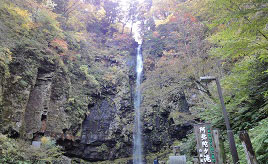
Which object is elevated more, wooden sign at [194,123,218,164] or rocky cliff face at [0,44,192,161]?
rocky cliff face at [0,44,192,161]

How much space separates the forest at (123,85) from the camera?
5609mm

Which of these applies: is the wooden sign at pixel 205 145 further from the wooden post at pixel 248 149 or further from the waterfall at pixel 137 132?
the waterfall at pixel 137 132

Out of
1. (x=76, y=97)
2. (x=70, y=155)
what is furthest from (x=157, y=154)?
(x=76, y=97)

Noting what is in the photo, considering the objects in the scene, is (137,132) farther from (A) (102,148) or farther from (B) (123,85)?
(B) (123,85)

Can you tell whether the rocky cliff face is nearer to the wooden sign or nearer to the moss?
the moss

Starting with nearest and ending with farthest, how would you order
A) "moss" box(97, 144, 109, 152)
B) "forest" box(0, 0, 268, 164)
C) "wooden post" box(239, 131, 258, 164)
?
"wooden post" box(239, 131, 258, 164)
"forest" box(0, 0, 268, 164)
"moss" box(97, 144, 109, 152)

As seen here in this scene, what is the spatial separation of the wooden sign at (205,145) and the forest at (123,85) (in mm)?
814

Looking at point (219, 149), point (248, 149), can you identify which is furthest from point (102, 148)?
point (248, 149)

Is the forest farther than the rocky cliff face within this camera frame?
No

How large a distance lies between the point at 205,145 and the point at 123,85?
47.2 ft

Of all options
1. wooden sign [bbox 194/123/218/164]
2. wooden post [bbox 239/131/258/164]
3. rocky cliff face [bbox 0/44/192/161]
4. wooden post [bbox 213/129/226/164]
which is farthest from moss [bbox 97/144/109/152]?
wooden post [bbox 239/131/258/164]

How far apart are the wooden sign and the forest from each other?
0.81 meters

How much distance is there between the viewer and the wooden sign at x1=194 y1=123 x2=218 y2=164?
476 cm

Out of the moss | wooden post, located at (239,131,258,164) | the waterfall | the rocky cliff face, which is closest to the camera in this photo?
wooden post, located at (239,131,258,164)
